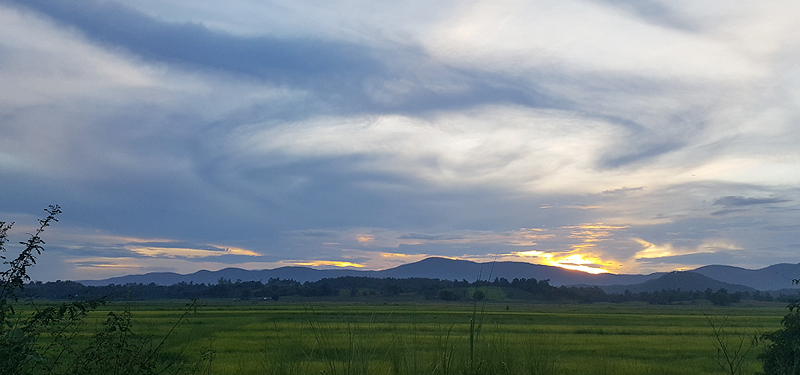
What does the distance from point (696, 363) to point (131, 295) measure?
22734 mm

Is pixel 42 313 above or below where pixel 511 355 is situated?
above

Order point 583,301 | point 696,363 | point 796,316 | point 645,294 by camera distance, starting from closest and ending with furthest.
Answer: point 796,316
point 696,363
point 583,301
point 645,294

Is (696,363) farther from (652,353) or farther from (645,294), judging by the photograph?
(645,294)

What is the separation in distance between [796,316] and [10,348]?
13.1 metres

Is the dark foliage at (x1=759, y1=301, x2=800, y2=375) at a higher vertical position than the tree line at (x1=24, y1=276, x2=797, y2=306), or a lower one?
higher

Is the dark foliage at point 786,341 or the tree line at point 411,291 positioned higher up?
the dark foliage at point 786,341

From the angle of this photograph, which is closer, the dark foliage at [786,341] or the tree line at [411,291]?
the dark foliage at [786,341]

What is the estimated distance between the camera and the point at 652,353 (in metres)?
24.5

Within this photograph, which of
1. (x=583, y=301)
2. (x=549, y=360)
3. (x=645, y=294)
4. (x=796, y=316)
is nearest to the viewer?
(x=549, y=360)

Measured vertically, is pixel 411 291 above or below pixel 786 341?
below

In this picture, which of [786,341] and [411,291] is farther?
[411,291]

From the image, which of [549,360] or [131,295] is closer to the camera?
[131,295]

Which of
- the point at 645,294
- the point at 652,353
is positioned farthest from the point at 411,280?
the point at 652,353

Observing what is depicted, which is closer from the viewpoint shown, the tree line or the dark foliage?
the dark foliage
